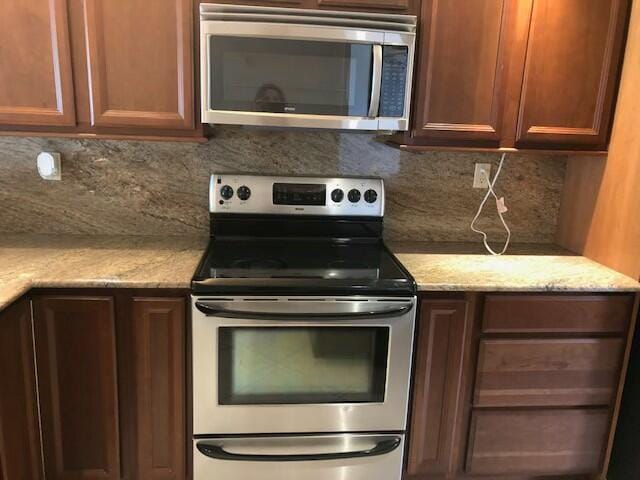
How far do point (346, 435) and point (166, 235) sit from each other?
1.10 m

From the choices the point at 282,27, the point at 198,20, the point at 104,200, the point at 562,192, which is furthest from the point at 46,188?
the point at 562,192

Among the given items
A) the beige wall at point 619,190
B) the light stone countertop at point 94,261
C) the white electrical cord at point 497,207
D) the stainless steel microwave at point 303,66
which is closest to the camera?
the light stone countertop at point 94,261

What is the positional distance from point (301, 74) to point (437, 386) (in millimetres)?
1181

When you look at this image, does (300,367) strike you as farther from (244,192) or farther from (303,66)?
(303,66)

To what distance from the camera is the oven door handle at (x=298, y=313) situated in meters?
1.67

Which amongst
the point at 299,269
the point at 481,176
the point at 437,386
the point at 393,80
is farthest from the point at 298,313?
the point at 481,176

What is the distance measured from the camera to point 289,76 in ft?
5.90

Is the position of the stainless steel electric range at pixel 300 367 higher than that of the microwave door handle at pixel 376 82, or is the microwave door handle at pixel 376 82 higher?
the microwave door handle at pixel 376 82

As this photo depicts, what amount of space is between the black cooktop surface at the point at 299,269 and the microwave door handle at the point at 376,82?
1.78 ft

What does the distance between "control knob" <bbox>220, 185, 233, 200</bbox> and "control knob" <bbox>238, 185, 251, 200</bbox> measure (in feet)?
0.12

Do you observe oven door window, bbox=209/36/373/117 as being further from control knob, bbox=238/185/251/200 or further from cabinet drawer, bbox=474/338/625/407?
cabinet drawer, bbox=474/338/625/407

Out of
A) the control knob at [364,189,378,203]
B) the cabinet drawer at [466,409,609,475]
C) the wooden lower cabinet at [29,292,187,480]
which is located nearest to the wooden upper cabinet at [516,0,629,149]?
the control knob at [364,189,378,203]

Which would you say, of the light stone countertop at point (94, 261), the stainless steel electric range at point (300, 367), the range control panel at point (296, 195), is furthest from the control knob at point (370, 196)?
the light stone countertop at point (94, 261)

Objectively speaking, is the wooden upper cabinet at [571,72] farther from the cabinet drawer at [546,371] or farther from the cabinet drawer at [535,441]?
the cabinet drawer at [535,441]
